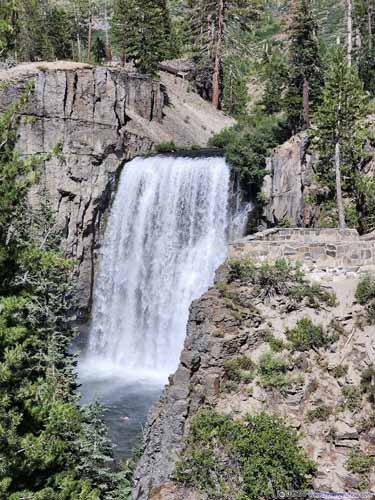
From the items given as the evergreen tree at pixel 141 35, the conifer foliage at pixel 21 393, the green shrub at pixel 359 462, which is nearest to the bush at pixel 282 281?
the green shrub at pixel 359 462

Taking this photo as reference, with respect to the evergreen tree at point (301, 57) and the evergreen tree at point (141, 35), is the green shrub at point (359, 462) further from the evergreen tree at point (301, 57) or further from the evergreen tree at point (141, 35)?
the evergreen tree at point (141, 35)

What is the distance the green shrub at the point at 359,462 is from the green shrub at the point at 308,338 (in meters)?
3.43

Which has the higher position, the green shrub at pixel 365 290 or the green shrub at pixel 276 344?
the green shrub at pixel 365 290

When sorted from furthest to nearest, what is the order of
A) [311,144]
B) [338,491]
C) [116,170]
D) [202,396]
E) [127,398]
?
[116,170], [311,144], [127,398], [202,396], [338,491]

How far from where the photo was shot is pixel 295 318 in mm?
17672

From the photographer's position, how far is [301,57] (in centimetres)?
3341

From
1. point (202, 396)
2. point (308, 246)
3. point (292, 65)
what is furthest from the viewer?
point (292, 65)

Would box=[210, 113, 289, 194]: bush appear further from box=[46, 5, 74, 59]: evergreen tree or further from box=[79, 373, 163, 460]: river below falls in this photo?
box=[46, 5, 74, 59]: evergreen tree

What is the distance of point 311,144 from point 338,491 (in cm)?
1905

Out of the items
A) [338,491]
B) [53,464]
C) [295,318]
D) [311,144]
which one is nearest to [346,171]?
[311,144]

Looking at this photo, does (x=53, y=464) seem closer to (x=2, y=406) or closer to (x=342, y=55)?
(x=2, y=406)

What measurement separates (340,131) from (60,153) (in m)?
15.9

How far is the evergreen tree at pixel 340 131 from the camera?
Answer: 26.5m

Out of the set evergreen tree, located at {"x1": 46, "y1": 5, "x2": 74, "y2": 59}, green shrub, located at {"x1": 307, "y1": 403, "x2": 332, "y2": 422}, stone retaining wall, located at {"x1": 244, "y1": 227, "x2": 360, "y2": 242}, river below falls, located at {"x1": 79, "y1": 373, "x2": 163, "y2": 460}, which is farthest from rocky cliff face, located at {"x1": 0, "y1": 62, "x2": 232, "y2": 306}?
green shrub, located at {"x1": 307, "y1": 403, "x2": 332, "y2": 422}
